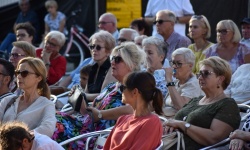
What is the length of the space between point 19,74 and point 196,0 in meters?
5.92

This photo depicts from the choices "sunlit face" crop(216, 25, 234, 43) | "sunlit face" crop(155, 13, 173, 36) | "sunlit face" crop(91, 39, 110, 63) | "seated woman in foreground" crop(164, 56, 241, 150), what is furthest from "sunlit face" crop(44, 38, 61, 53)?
"seated woman in foreground" crop(164, 56, 241, 150)

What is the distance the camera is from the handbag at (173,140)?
700 cm

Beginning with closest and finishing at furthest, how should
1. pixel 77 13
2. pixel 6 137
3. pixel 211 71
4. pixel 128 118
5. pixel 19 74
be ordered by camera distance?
pixel 6 137, pixel 128 118, pixel 211 71, pixel 19 74, pixel 77 13

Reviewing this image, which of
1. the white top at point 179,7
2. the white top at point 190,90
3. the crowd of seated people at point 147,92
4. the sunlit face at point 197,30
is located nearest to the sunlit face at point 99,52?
the crowd of seated people at point 147,92

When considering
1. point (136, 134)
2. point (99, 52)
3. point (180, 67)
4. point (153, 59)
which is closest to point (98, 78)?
point (99, 52)

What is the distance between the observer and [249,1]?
1300 cm

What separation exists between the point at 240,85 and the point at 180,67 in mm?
719

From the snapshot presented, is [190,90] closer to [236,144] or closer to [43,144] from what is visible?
[236,144]

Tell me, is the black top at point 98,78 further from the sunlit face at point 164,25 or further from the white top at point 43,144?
the white top at point 43,144

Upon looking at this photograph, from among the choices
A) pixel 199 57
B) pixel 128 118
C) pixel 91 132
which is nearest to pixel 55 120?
pixel 91 132

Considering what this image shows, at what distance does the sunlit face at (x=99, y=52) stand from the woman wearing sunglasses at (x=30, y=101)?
125 cm

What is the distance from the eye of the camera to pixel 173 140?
7.07m

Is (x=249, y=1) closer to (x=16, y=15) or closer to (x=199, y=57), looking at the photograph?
(x=199, y=57)

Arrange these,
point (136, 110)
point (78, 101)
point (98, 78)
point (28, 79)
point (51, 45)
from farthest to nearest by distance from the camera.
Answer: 1. point (51, 45)
2. point (98, 78)
3. point (78, 101)
4. point (28, 79)
5. point (136, 110)
